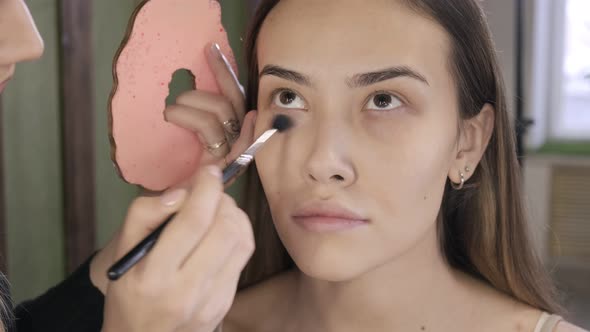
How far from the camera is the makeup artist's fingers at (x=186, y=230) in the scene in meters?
0.61

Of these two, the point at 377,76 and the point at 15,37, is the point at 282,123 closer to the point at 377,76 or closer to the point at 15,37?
the point at 377,76

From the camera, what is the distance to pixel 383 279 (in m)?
0.97

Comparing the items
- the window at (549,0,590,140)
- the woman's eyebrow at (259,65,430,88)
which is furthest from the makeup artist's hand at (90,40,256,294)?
the window at (549,0,590,140)

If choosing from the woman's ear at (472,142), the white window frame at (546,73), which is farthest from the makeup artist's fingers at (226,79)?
the white window frame at (546,73)

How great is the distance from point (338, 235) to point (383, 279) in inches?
6.3

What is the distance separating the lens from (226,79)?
97 centimetres

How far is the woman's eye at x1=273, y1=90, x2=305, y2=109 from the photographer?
90cm

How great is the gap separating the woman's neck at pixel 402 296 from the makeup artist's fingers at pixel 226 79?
29cm

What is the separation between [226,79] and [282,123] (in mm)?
140

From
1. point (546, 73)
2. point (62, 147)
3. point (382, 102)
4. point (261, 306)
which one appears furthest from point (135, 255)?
point (546, 73)

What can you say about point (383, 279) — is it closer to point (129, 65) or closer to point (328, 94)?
point (328, 94)

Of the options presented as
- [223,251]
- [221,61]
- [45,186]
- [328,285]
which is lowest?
[45,186]

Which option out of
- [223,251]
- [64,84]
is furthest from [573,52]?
[223,251]

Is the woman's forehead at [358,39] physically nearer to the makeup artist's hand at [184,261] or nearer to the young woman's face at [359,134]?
the young woman's face at [359,134]
